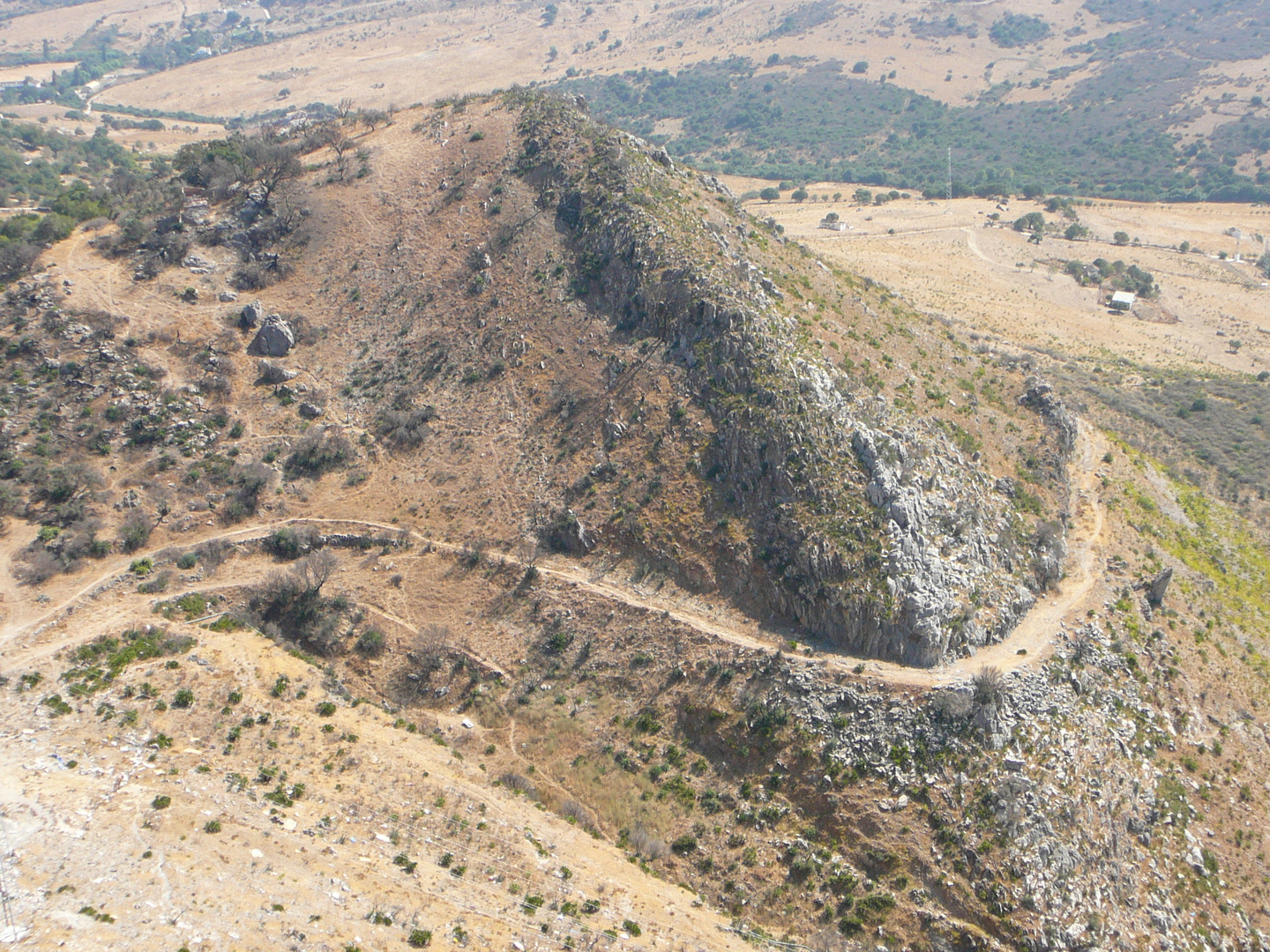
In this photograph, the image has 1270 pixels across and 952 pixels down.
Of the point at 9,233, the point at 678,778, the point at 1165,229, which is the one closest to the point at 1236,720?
the point at 678,778

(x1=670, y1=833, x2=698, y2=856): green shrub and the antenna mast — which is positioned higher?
the antenna mast

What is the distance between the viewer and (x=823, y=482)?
39.3 m

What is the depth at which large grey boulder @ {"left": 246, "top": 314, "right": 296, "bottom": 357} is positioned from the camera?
2046 inches

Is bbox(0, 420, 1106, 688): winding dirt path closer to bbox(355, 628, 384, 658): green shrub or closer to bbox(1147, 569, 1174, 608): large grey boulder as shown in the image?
bbox(355, 628, 384, 658): green shrub

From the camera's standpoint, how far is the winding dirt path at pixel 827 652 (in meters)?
35.2

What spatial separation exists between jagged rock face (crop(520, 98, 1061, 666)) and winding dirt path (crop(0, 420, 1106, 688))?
0.85 metres

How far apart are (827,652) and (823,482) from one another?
8454 mm

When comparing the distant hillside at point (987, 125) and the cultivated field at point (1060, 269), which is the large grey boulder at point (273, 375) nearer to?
the cultivated field at point (1060, 269)

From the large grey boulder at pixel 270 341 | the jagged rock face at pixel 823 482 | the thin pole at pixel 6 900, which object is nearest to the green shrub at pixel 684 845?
the jagged rock face at pixel 823 482

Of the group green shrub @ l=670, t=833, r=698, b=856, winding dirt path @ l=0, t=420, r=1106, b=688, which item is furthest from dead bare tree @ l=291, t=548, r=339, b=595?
green shrub @ l=670, t=833, r=698, b=856

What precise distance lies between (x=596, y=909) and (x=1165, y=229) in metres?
144

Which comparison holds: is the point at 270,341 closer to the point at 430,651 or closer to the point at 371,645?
the point at 371,645

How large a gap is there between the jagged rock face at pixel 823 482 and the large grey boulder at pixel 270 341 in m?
21.0

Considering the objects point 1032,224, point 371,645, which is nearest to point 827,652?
point 371,645
